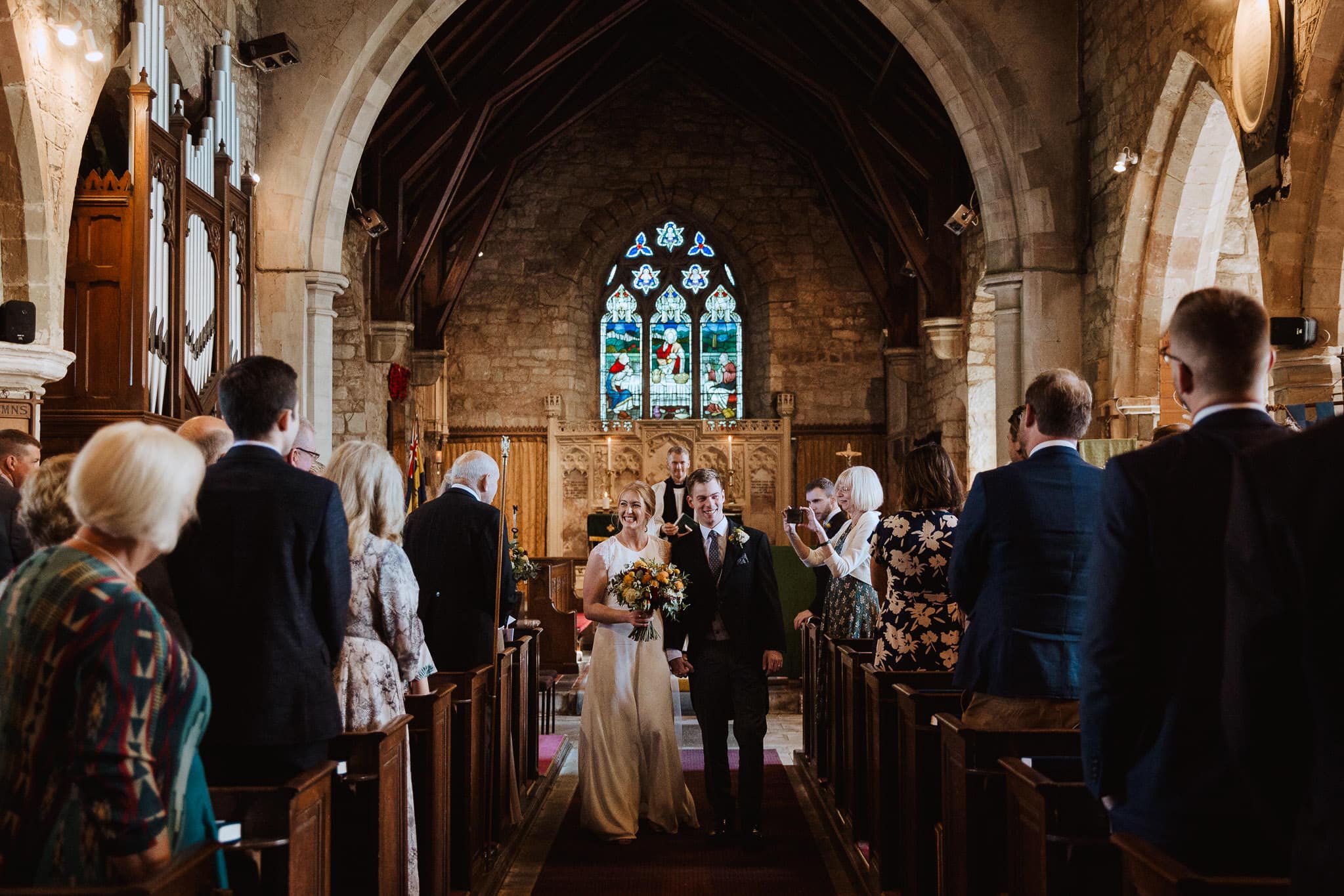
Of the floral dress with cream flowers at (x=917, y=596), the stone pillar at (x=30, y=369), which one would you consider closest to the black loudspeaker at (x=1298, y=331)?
the floral dress with cream flowers at (x=917, y=596)

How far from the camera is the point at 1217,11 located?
502cm

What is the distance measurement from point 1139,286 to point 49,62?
5.54 meters

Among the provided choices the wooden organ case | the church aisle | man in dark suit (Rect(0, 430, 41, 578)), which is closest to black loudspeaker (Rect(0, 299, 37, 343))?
the wooden organ case

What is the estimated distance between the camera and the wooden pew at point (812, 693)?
199 inches

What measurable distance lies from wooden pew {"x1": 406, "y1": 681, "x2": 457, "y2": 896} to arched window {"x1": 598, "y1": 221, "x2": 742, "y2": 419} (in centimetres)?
1151

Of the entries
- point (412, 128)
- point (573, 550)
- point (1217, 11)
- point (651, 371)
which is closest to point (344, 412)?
point (412, 128)

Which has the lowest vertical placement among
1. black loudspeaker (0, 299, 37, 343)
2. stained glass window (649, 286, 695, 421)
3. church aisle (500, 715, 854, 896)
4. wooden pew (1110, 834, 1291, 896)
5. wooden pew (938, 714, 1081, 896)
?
church aisle (500, 715, 854, 896)

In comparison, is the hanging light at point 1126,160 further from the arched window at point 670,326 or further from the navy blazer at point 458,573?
the arched window at point 670,326

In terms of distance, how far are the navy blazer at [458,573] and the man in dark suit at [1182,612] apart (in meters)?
2.33

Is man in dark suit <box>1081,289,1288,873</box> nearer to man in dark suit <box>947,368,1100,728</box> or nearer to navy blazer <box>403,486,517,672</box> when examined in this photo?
man in dark suit <box>947,368,1100,728</box>

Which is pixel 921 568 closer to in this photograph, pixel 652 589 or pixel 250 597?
pixel 652 589

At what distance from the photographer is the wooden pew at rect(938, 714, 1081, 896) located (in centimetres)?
223

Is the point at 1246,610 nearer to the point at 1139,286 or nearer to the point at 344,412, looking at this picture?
the point at 1139,286

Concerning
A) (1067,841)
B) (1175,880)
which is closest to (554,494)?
(1067,841)
